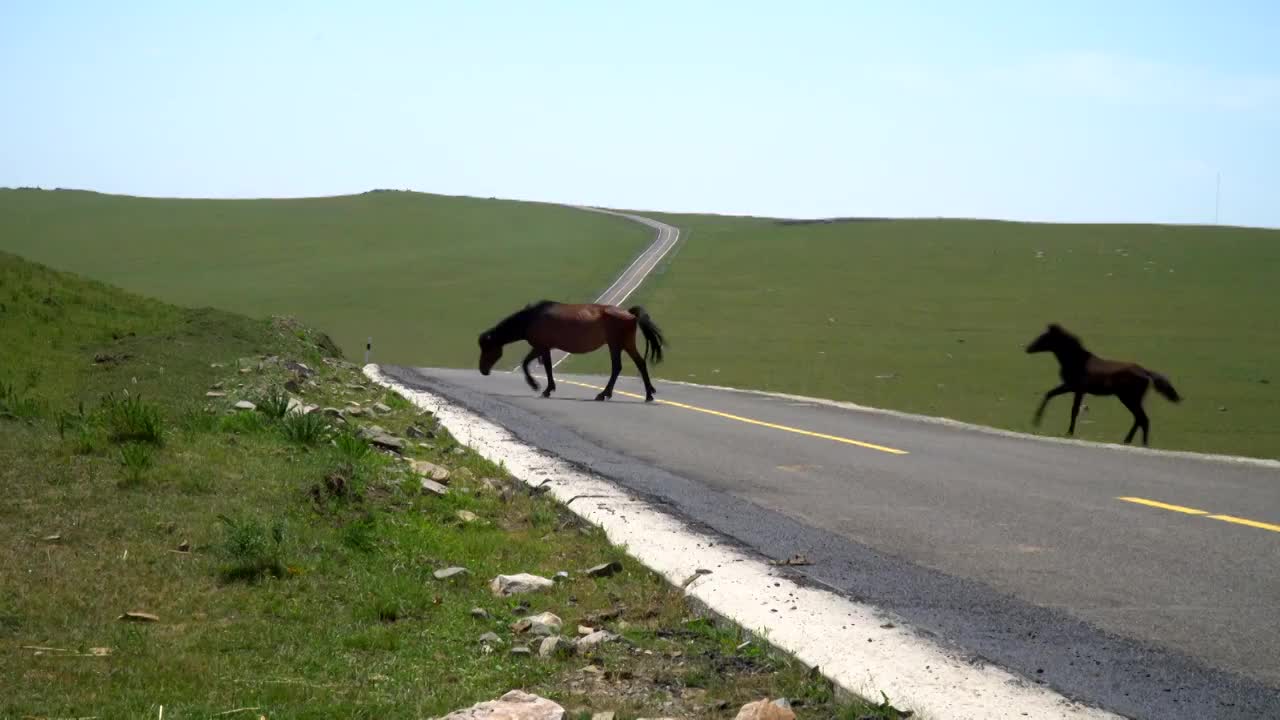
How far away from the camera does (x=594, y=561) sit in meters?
8.13

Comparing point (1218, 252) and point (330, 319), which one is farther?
point (1218, 252)

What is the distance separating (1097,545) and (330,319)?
5306 cm

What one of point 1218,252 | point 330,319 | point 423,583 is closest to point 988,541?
point 423,583

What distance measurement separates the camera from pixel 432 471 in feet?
36.1

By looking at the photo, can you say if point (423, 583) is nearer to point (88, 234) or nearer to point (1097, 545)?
point (1097, 545)

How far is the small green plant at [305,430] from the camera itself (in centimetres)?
1164

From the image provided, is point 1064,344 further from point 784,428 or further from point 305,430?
point 305,430

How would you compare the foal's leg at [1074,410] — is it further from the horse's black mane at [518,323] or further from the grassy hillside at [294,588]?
the grassy hillside at [294,588]

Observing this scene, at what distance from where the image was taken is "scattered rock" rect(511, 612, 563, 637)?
6.27 meters

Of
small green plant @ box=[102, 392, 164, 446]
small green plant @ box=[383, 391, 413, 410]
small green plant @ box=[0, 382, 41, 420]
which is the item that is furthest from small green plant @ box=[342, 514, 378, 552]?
small green plant @ box=[383, 391, 413, 410]

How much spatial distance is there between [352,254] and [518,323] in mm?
64089

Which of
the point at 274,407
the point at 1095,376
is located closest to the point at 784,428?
the point at 274,407

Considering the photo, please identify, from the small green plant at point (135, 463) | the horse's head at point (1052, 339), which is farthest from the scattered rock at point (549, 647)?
the horse's head at point (1052, 339)

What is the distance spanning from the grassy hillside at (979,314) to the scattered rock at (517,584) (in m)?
20.6
